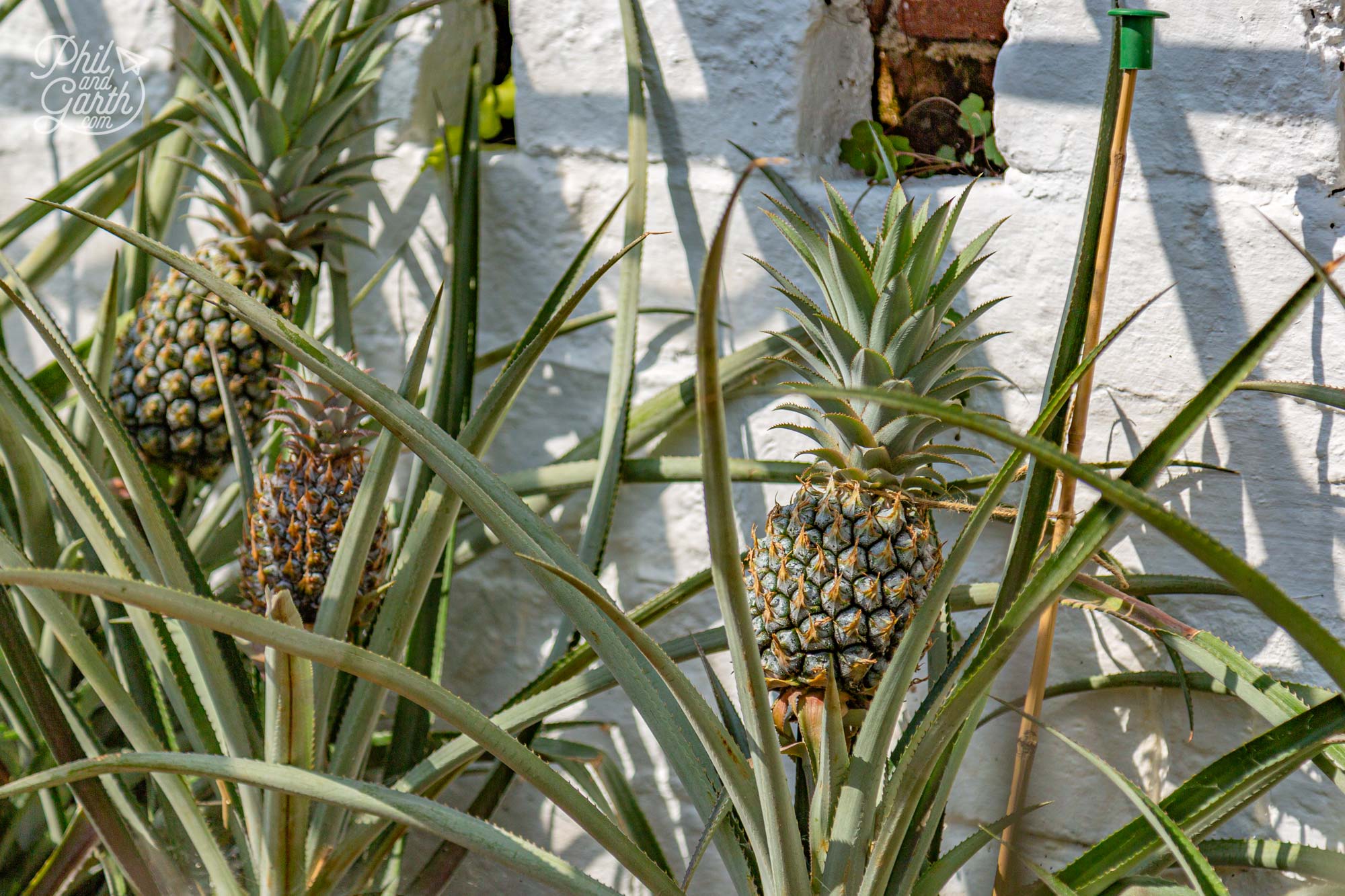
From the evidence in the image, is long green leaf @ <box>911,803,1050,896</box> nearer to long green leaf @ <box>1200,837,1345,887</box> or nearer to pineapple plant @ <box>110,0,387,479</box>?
long green leaf @ <box>1200,837,1345,887</box>

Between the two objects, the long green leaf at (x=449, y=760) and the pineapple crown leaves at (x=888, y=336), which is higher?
the pineapple crown leaves at (x=888, y=336)

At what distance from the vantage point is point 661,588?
3.97 feet

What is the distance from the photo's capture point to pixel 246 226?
46.6 inches

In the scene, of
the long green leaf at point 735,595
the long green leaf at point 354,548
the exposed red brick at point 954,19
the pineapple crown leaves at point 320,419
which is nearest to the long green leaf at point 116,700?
the long green leaf at point 354,548

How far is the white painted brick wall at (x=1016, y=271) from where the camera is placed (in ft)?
2.99

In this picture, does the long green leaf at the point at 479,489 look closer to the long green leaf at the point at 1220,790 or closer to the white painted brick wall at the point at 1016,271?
the long green leaf at the point at 1220,790

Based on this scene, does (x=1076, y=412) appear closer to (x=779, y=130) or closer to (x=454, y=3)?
(x=779, y=130)

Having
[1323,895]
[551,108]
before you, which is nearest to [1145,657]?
[1323,895]

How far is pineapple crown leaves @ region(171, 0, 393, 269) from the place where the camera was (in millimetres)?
1138

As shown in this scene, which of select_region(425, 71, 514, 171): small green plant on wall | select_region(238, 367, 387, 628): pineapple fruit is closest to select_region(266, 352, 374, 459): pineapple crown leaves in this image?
select_region(238, 367, 387, 628): pineapple fruit

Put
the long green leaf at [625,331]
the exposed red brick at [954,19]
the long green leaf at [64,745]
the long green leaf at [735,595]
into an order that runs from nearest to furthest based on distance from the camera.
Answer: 1. the long green leaf at [735,595]
2. the long green leaf at [64,745]
3. the long green leaf at [625,331]
4. the exposed red brick at [954,19]

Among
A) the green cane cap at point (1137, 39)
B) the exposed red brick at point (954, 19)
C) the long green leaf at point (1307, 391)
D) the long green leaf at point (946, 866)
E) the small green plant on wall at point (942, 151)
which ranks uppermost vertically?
the exposed red brick at point (954, 19)

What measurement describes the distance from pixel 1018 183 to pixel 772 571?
0.49 meters

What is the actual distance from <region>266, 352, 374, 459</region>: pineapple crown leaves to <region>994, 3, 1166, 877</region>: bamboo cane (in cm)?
63
